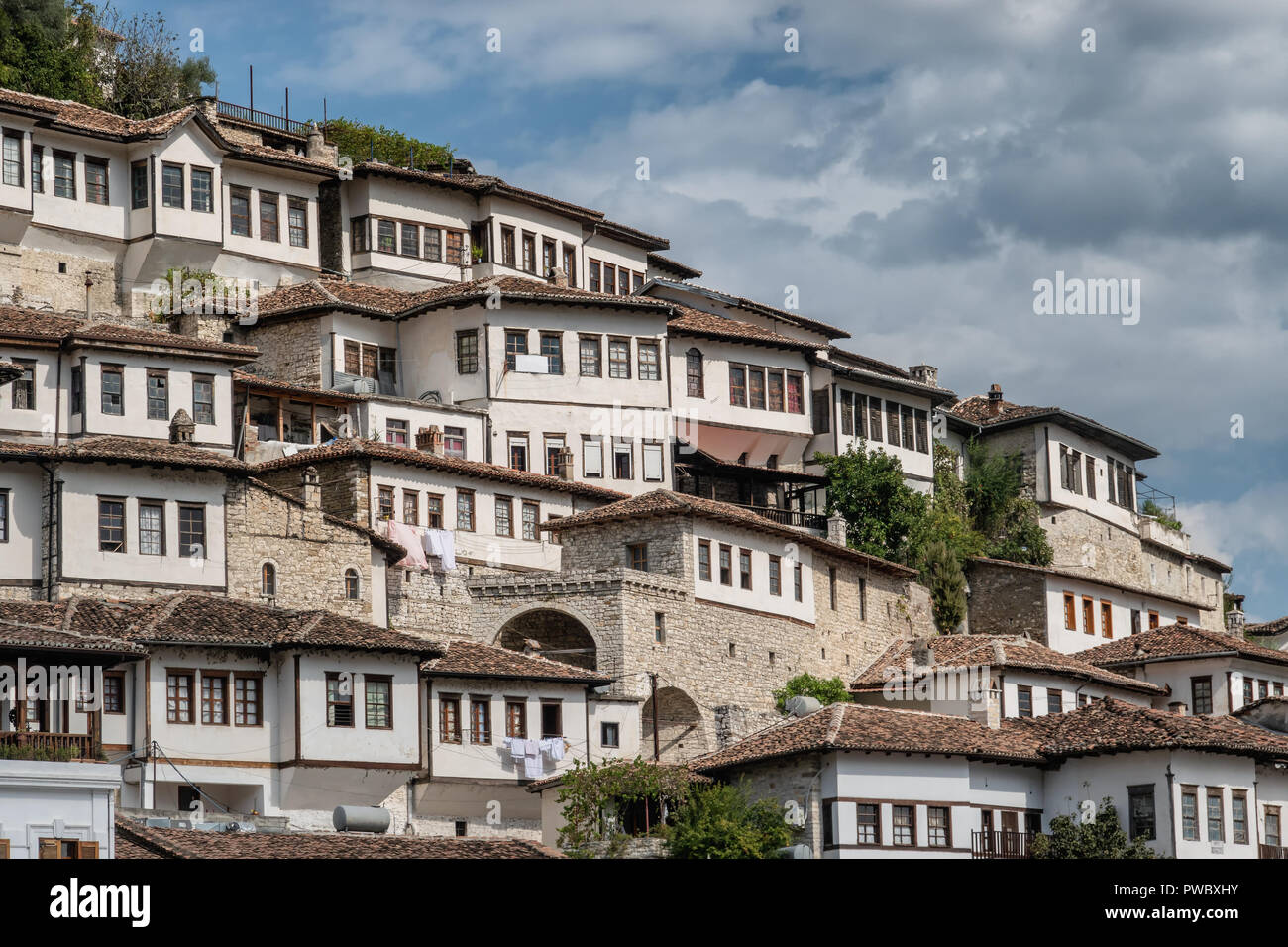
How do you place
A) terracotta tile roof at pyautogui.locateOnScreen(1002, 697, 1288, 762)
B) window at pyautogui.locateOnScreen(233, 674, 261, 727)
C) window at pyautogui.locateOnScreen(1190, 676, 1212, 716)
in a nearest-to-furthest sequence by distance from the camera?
window at pyautogui.locateOnScreen(233, 674, 261, 727)
terracotta tile roof at pyautogui.locateOnScreen(1002, 697, 1288, 762)
window at pyautogui.locateOnScreen(1190, 676, 1212, 716)

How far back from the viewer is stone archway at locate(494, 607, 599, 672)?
5256 cm

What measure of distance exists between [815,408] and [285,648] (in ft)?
101

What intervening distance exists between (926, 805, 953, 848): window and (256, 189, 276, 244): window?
107 ft

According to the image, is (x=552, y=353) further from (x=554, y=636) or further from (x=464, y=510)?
(x=554, y=636)

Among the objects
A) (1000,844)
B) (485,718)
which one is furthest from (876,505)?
(485,718)

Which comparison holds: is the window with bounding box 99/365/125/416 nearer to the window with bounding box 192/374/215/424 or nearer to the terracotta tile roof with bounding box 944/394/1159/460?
the window with bounding box 192/374/215/424

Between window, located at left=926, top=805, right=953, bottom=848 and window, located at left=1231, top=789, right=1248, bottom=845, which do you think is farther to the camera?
window, located at left=1231, top=789, right=1248, bottom=845

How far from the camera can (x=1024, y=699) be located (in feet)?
178

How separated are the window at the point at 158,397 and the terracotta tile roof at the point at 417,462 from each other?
8.94 ft

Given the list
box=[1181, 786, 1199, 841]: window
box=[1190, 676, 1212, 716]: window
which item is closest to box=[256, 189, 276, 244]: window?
box=[1190, 676, 1212, 716]: window

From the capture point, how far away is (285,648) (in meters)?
43.2

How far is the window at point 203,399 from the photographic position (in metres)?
53.8
